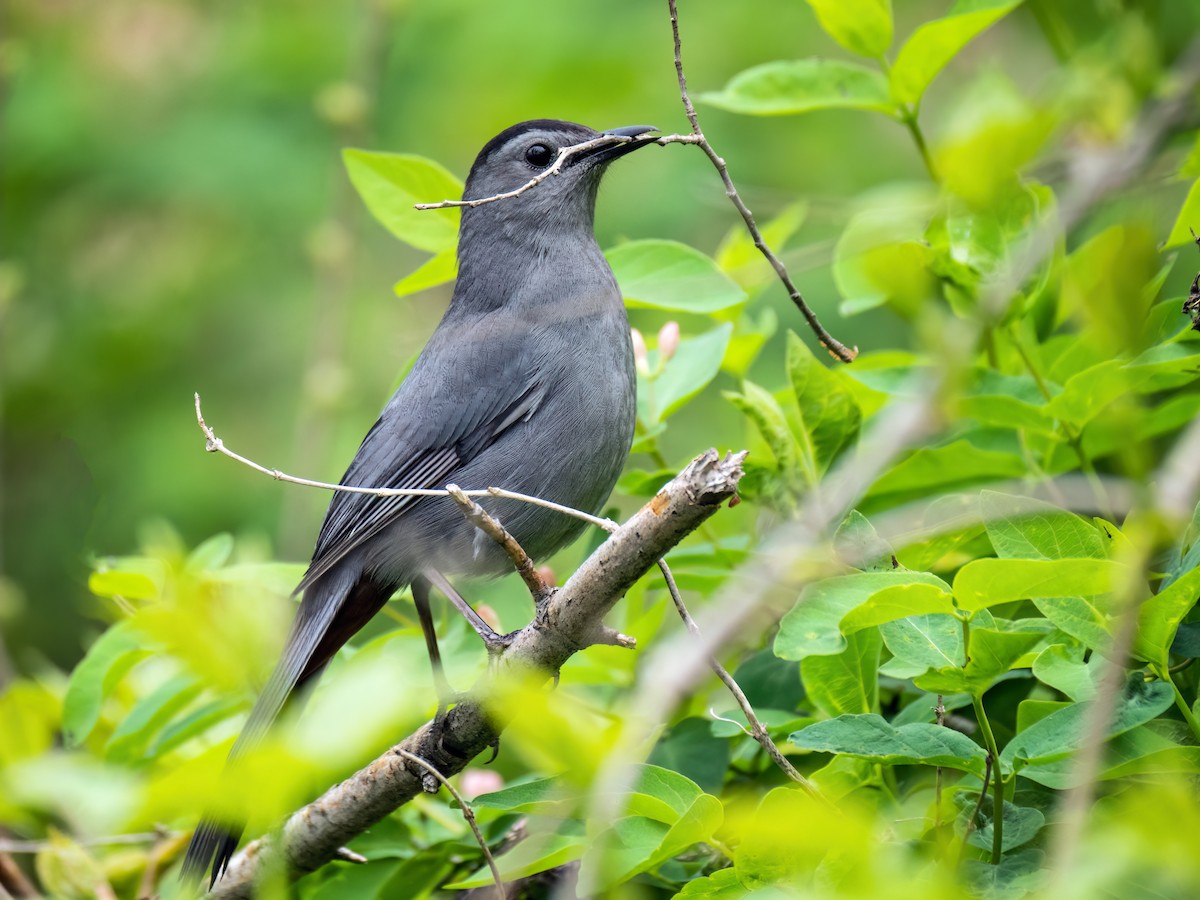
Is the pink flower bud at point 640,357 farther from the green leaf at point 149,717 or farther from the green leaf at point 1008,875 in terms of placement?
the green leaf at point 1008,875

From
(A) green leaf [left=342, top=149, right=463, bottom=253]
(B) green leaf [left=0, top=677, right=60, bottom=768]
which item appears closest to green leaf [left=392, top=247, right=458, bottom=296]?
(A) green leaf [left=342, top=149, right=463, bottom=253]

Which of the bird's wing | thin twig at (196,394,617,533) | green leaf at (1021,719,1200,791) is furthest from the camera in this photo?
the bird's wing

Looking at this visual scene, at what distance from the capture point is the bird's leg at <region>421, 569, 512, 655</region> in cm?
267

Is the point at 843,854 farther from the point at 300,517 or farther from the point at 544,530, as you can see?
the point at 300,517

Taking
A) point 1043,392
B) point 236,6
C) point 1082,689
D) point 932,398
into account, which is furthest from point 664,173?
point 932,398

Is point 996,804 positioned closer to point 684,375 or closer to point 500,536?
point 500,536

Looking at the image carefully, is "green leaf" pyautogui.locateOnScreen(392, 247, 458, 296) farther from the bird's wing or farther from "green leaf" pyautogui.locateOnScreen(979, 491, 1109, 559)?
"green leaf" pyautogui.locateOnScreen(979, 491, 1109, 559)

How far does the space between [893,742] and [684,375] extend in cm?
120

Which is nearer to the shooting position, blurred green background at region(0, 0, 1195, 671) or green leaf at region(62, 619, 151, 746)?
green leaf at region(62, 619, 151, 746)

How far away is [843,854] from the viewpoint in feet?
4.88

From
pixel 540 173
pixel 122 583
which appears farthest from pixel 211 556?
pixel 540 173

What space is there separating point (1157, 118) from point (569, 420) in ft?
6.48

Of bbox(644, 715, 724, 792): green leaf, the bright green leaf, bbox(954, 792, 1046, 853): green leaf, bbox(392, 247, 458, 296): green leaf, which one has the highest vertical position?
bbox(392, 247, 458, 296): green leaf

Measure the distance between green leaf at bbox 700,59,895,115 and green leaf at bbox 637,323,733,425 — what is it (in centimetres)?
48
